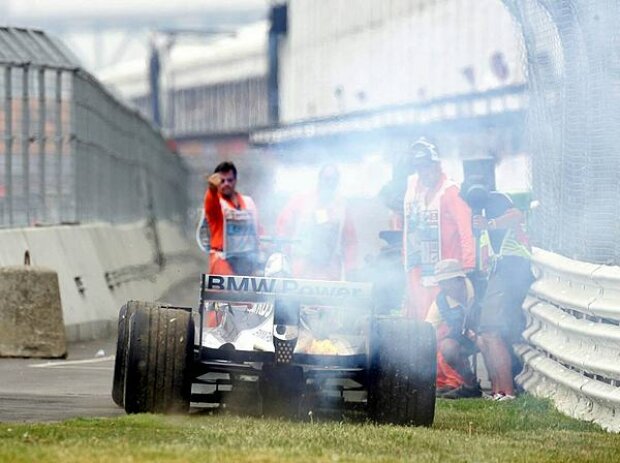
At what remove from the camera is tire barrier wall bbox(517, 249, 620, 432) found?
36.6 ft

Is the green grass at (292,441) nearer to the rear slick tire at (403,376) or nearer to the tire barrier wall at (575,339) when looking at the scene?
the rear slick tire at (403,376)

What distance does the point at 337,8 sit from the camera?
59.6 meters

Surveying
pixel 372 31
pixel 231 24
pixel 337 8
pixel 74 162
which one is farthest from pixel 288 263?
pixel 231 24

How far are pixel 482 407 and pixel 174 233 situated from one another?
27091 millimetres

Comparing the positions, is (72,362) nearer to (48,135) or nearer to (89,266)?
(89,266)

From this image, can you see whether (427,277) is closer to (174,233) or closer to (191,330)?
(191,330)

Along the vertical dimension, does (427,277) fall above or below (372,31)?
below

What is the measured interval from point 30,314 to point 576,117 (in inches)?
220

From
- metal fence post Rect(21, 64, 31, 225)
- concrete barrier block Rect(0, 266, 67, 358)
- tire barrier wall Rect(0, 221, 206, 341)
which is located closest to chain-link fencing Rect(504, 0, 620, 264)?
concrete barrier block Rect(0, 266, 67, 358)

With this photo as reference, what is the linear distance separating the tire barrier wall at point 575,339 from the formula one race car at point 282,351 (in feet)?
4.09

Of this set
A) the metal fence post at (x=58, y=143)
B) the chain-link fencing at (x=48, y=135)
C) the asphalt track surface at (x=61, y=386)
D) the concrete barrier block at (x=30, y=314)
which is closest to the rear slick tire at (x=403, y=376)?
the asphalt track surface at (x=61, y=386)

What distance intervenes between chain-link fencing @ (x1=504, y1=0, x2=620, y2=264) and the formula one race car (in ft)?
7.72

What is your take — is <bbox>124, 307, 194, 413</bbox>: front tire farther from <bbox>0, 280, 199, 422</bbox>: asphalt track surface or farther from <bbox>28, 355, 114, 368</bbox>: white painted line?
<bbox>28, 355, 114, 368</bbox>: white painted line

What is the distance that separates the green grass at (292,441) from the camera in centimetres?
790
